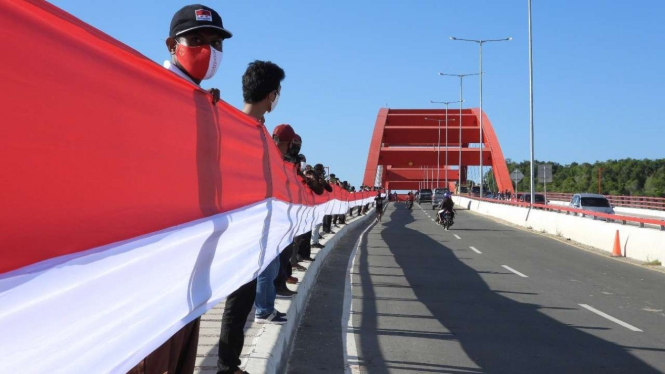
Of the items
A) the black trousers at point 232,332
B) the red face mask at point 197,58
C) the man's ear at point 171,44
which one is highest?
the man's ear at point 171,44

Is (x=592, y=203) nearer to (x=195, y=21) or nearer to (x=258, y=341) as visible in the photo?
(x=258, y=341)

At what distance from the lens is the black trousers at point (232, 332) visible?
4479 millimetres

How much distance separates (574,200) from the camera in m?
37.0

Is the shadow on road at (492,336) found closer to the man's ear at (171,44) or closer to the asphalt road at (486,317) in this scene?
the asphalt road at (486,317)

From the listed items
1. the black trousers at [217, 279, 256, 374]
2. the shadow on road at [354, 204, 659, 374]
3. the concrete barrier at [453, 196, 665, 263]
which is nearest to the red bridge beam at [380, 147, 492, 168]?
the concrete barrier at [453, 196, 665, 263]

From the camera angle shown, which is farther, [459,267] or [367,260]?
[367,260]

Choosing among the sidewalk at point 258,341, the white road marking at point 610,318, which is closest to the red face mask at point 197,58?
the sidewalk at point 258,341

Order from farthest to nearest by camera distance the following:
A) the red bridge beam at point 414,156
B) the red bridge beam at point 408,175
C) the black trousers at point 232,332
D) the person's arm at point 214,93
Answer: the red bridge beam at point 408,175 → the red bridge beam at point 414,156 → the black trousers at point 232,332 → the person's arm at point 214,93

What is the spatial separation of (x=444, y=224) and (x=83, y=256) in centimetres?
3087

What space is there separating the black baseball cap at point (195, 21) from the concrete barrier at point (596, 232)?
51.1ft

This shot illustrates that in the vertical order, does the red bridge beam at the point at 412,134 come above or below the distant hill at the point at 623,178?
above

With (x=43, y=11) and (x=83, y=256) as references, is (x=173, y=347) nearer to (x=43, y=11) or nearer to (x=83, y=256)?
(x=83, y=256)

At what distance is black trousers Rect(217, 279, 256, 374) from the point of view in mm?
4479

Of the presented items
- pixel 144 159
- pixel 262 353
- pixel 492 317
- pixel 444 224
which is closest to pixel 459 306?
pixel 492 317
